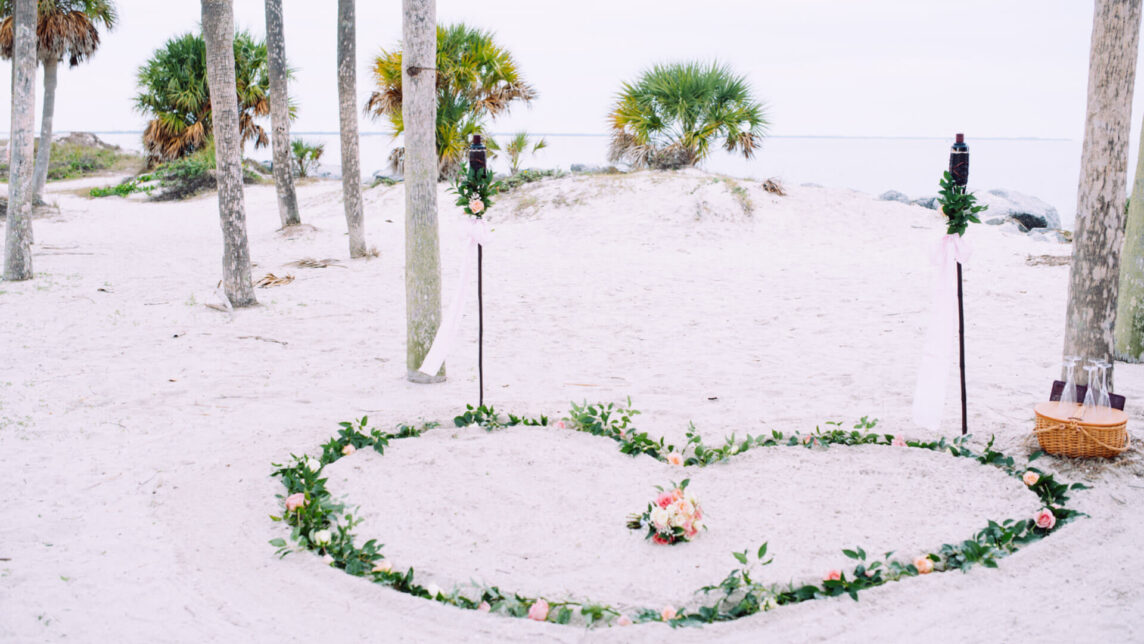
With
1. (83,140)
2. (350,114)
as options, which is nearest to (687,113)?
(350,114)

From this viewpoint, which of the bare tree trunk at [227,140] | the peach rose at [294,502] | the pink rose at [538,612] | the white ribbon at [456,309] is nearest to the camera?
the pink rose at [538,612]

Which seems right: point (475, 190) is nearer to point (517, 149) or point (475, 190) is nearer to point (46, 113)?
point (517, 149)

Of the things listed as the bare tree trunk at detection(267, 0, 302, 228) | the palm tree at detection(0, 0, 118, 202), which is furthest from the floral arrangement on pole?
the palm tree at detection(0, 0, 118, 202)

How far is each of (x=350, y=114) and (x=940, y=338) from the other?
8764mm

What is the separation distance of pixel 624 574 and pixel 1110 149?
11.6 feet

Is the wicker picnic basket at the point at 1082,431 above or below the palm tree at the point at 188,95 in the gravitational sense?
below

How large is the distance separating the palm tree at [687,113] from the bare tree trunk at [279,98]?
19.9 feet

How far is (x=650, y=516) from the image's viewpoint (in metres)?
3.87

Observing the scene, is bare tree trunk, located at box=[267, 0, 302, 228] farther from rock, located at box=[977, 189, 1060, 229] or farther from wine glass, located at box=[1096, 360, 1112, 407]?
rock, located at box=[977, 189, 1060, 229]

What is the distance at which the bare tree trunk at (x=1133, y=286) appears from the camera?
19.9ft

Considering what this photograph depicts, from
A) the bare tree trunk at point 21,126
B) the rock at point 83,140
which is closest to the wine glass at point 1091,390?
the bare tree trunk at point 21,126

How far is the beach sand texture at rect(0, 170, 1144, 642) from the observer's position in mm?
3223

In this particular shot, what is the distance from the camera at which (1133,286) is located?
6164 millimetres

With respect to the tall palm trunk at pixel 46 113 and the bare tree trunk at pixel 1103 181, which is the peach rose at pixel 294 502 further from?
the tall palm trunk at pixel 46 113
